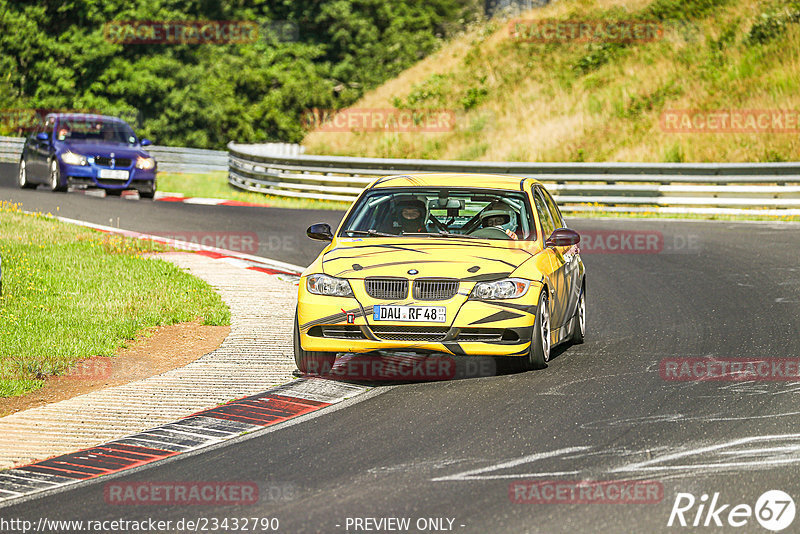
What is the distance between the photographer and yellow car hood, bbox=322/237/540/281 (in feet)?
30.3

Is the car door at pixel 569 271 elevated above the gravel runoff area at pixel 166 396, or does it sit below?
above

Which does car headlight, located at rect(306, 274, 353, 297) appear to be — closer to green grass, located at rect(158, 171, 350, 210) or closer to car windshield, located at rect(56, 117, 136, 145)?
green grass, located at rect(158, 171, 350, 210)

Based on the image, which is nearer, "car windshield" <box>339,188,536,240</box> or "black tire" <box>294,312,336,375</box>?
"black tire" <box>294,312,336,375</box>

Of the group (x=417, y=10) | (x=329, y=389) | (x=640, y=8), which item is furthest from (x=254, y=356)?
(x=417, y=10)

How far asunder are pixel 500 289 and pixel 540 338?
21.6 inches

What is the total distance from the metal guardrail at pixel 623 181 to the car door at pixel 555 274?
44.6ft

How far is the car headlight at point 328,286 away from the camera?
927cm

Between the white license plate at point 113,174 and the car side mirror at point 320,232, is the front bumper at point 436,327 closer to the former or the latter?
the car side mirror at point 320,232

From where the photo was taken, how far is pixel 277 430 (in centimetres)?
780

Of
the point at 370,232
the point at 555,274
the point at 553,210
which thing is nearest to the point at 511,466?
the point at 555,274

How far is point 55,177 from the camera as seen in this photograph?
25.7 meters

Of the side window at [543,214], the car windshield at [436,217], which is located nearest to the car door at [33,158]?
the car windshield at [436,217]

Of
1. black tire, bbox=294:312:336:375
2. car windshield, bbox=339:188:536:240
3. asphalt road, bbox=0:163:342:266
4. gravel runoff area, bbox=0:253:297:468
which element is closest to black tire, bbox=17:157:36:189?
asphalt road, bbox=0:163:342:266

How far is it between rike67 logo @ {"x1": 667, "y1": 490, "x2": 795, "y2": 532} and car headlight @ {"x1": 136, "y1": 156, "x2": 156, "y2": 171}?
21076 mm
